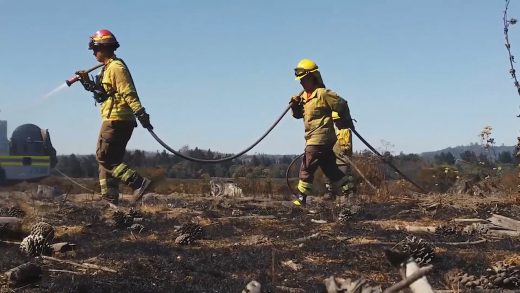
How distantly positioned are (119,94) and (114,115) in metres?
0.27

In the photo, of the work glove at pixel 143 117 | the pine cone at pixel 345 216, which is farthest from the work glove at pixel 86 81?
the pine cone at pixel 345 216

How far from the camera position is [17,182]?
1388 centimetres

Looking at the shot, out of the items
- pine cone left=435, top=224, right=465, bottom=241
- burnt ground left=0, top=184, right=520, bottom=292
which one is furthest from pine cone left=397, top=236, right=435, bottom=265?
pine cone left=435, top=224, right=465, bottom=241

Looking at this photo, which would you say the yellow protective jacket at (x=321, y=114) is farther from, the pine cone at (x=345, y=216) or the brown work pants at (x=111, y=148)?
the brown work pants at (x=111, y=148)

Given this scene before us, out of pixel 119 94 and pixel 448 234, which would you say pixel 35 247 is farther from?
pixel 448 234

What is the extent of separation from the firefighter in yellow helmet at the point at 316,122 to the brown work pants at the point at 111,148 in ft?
8.09

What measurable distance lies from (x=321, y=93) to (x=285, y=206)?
5.51ft

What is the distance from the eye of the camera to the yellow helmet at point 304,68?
820 centimetres

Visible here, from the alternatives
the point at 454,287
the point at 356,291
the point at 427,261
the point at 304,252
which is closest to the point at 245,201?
the point at 304,252

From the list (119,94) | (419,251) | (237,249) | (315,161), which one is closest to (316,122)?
(315,161)

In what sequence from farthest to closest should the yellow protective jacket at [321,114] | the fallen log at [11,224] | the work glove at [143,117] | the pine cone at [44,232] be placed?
the yellow protective jacket at [321,114], the work glove at [143,117], the fallen log at [11,224], the pine cone at [44,232]

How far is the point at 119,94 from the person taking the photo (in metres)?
7.16

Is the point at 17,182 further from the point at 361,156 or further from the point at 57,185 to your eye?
the point at 361,156

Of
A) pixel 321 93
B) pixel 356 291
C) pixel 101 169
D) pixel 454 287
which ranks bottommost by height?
pixel 454 287
